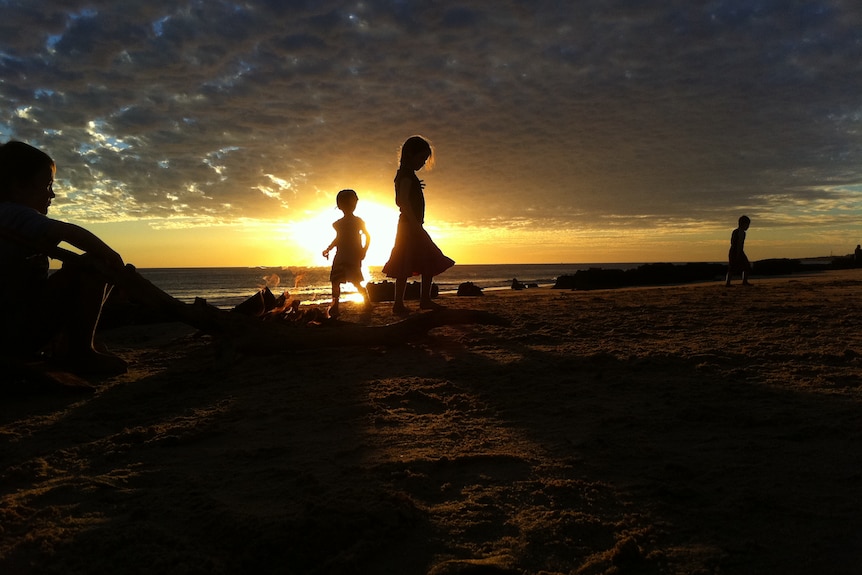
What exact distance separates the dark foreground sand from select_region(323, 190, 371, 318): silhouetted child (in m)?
4.36

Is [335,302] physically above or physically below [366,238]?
below

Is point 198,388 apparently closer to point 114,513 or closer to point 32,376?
point 32,376

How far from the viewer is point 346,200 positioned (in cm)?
836

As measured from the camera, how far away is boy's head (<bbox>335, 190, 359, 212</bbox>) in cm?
834

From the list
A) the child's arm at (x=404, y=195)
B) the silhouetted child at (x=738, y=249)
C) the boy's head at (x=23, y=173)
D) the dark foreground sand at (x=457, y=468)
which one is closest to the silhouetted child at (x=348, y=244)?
the child's arm at (x=404, y=195)

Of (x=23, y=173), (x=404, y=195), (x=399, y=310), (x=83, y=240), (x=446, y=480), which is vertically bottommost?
(x=446, y=480)

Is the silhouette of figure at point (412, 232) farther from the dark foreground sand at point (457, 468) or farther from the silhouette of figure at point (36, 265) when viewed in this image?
the silhouette of figure at point (36, 265)

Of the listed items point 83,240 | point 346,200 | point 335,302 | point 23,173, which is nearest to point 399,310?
point 335,302

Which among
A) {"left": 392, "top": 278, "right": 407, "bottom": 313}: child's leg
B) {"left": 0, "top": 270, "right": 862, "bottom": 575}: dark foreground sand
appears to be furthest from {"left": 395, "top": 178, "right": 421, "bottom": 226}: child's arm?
{"left": 0, "top": 270, "right": 862, "bottom": 575}: dark foreground sand

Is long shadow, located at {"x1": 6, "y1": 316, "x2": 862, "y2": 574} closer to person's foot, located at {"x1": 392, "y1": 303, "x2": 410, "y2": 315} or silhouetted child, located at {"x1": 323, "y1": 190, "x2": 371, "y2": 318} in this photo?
person's foot, located at {"x1": 392, "y1": 303, "x2": 410, "y2": 315}

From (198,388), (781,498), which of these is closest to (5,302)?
(198,388)

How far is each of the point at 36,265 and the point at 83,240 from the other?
0.36 meters

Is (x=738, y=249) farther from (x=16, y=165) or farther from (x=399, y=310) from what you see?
(x=16, y=165)

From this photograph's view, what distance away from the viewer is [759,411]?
262 cm
